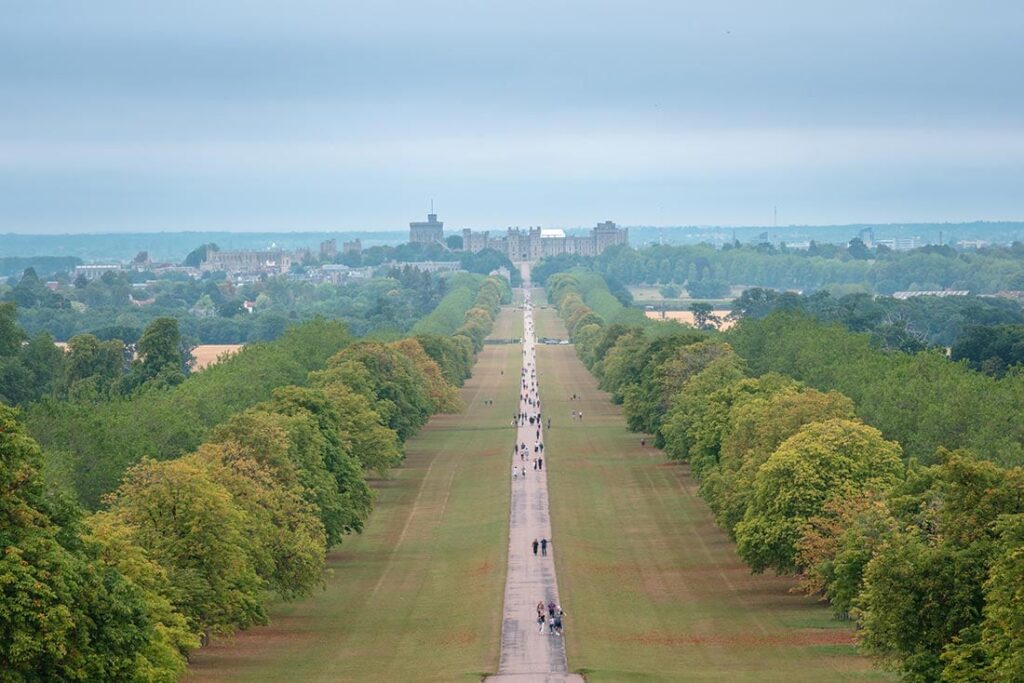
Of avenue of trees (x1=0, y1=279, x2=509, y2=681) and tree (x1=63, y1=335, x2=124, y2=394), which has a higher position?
avenue of trees (x1=0, y1=279, x2=509, y2=681)

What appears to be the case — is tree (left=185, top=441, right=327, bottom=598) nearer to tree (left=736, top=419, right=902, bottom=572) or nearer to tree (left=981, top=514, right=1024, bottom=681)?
tree (left=736, top=419, right=902, bottom=572)

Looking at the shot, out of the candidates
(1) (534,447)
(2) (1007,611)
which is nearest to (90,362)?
(1) (534,447)

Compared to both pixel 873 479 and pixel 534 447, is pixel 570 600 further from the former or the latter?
pixel 534 447

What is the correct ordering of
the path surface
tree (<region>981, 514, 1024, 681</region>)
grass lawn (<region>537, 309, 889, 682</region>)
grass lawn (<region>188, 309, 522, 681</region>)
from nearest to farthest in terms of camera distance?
1. tree (<region>981, 514, 1024, 681</region>)
2. the path surface
3. grass lawn (<region>537, 309, 889, 682</region>)
4. grass lawn (<region>188, 309, 522, 681</region>)

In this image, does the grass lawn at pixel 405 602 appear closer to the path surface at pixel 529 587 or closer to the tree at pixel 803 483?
the path surface at pixel 529 587

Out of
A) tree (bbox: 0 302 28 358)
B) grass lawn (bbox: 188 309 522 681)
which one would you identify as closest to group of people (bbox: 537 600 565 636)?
grass lawn (bbox: 188 309 522 681)

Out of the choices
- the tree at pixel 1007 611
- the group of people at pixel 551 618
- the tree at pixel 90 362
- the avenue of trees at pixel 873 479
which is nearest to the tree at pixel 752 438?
the avenue of trees at pixel 873 479

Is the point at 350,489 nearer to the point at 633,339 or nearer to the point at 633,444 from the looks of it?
the point at 633,444
